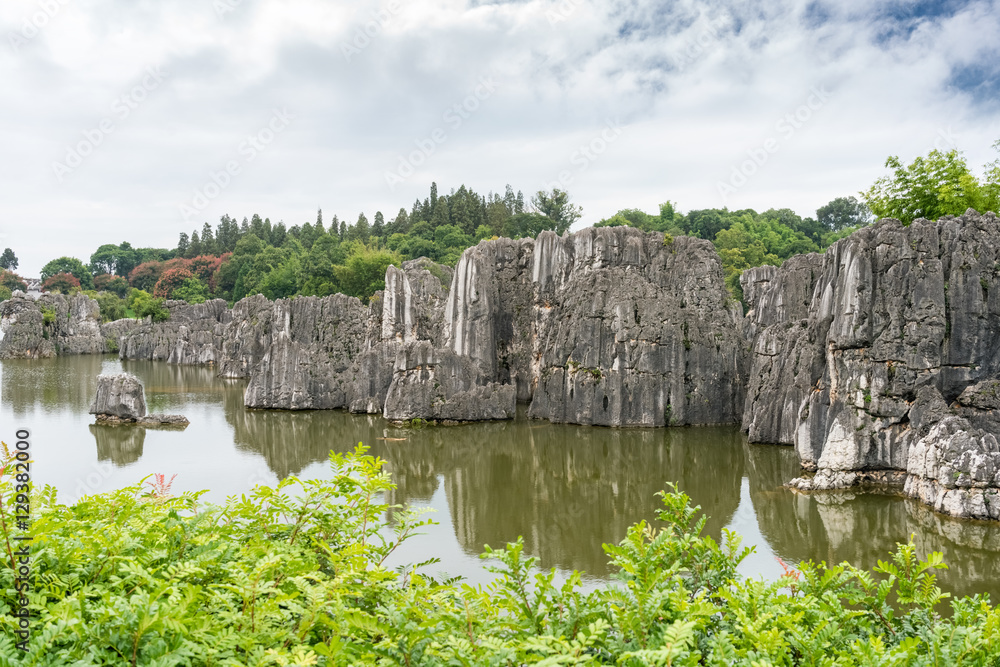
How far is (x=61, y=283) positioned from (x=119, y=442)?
7656cm

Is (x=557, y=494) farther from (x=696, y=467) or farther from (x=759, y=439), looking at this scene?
(x=759, y=439)

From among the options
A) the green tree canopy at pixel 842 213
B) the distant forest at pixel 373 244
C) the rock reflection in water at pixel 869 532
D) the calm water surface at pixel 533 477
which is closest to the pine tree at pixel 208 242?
the distant forest at pixel 373 244

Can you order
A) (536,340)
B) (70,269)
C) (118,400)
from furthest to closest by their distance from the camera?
(70,269) → (536,340) → (118,400)

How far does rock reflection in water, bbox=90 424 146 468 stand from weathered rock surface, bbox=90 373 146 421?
470mm

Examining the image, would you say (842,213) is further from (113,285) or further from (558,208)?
(113,285)

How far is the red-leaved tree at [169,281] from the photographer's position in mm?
80000

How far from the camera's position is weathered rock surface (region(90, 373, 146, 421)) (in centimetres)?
2361

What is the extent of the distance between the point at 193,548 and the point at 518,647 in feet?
7.11

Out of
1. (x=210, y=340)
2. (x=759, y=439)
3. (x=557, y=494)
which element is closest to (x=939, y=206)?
(x=759, y=439)

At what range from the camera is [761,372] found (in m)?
22.0

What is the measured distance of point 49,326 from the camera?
5772 centimetres

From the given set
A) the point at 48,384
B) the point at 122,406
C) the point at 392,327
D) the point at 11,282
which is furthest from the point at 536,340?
the point at 11,282

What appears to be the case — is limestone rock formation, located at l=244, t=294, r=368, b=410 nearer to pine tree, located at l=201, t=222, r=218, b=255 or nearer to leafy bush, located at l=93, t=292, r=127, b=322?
leafy bush, located at l=93, t=292, r=127, b=322

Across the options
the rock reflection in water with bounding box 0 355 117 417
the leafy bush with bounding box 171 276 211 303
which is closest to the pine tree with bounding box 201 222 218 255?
the leafy bush with bounding box 171 276 211 303
